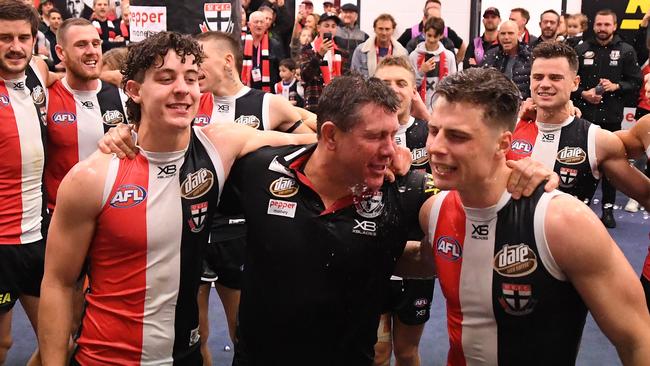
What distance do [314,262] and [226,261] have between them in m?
2.20

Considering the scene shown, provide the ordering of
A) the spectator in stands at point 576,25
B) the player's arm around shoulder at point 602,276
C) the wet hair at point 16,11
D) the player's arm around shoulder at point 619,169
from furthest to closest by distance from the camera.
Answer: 1. the spectator in stands at point 576,25
2. the wet hair at point 16,11
3. the player's arm around shoulder at point 619,169
4. the player's arm around shoulder at point 602,276

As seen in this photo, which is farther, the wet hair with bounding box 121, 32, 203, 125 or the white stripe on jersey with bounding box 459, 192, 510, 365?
the wet hair with bounding box 121, 32, 203, 125

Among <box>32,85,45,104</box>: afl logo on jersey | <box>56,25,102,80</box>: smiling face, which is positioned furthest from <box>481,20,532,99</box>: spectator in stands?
<box>32,85,45,104</box>: afl logo on jersey

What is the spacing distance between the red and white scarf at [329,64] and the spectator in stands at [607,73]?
3203 millimetres

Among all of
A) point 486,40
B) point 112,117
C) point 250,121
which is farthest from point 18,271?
point 486,40

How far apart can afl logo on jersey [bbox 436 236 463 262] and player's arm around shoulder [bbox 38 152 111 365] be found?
1.31 metres

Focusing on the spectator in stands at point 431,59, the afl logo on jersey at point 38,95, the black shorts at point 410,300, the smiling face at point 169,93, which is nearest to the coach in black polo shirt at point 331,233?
the smiling face at point 169,93

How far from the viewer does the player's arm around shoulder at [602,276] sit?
91.7 inches

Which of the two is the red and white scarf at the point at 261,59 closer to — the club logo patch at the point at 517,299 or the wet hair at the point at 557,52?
the wet hair at the point at 557,52

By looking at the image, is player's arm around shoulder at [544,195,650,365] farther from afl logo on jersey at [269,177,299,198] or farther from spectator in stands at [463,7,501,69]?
spectator in stands at [463,7,501,69]

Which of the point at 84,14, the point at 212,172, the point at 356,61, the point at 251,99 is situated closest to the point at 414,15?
the point at 356,61

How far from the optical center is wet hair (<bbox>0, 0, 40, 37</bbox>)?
4.19 metres

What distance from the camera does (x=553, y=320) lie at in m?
2.53

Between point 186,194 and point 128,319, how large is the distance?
1.80ft
